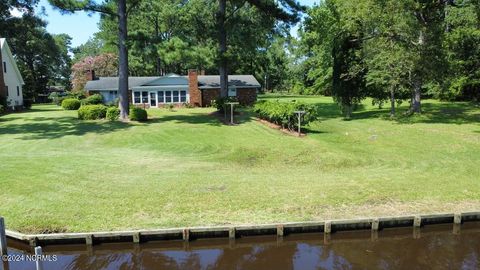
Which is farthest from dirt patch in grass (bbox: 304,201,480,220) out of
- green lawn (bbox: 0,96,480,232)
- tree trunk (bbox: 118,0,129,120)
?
tree trunk (bbox: 118,0,129,120)

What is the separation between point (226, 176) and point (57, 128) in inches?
649

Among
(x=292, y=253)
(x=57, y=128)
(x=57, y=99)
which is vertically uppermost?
(x=57, y=99)

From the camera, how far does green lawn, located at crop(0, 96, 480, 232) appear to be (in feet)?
33.6

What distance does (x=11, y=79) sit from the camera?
41.7 metres

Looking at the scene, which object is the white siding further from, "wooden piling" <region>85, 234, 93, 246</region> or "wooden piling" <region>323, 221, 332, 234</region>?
"wooden piling" <region>323, 221, 332, 234</region>

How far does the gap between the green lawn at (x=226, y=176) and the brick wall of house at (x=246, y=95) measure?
21041mm

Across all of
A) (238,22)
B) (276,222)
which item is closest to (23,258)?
(276,222)

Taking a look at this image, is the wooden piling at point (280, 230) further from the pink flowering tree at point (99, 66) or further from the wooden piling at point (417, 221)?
the pink flowering tree at point (99, 66)

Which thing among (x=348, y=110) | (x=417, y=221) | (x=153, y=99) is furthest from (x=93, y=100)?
(x=417, y=221)

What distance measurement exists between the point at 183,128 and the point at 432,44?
1590 centimetres

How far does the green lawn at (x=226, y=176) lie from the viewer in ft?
33.6

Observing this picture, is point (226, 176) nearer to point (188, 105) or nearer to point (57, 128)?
point (57, 128)

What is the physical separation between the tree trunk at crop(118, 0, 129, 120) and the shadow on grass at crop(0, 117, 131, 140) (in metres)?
1.85

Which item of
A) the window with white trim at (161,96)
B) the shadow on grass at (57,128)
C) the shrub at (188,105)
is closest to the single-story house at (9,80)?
the shadow on grass at (57,128)
